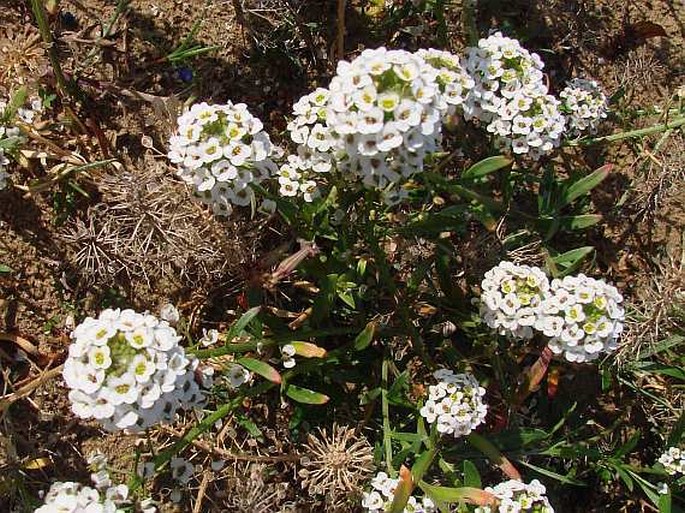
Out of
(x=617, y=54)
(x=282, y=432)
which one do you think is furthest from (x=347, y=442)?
(x=617, y=54)

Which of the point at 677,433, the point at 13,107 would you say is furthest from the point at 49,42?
the point at 677,433

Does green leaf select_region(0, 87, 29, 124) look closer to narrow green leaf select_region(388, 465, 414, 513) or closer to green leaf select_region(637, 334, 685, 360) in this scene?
narrow green leaf select_region(388, 465, 414, 513)

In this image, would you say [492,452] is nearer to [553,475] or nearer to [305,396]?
[553,475]

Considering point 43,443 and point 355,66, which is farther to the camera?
point 43,443

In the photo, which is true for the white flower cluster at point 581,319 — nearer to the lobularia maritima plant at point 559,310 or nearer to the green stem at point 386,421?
the lobularia maritima plant at point 559,310

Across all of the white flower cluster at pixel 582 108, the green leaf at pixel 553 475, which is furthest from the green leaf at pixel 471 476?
the white flower cluster at pixel 582 108

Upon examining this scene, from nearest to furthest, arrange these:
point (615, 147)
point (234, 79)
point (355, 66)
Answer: point (355, 66), point (234, 79), point (615, 147)

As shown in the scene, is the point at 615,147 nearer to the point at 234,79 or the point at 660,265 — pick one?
the point at 660,265
